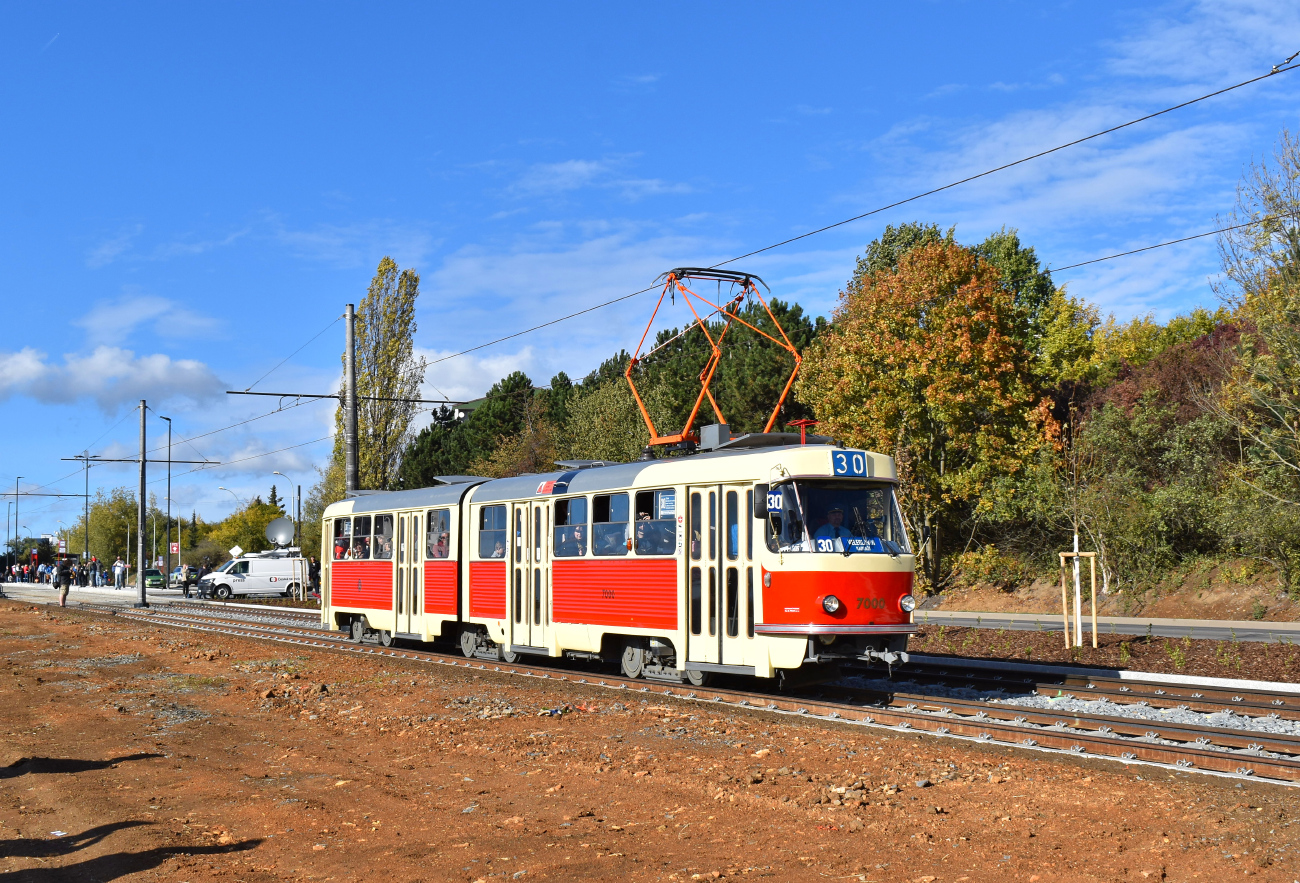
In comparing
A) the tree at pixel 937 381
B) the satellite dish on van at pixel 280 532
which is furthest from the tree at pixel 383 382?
the tree at pixel 937 381

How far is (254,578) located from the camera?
52875mm

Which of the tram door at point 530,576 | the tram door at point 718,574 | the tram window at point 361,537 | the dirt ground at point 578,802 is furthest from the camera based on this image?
the tram window at point 361,537

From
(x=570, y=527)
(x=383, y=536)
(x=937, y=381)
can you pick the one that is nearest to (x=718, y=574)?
(x=570, y=527)

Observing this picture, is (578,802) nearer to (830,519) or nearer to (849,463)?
(830,519)

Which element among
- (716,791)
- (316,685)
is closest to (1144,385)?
(316,685)

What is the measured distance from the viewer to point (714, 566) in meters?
14.3

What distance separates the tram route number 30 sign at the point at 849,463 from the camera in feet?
45.1

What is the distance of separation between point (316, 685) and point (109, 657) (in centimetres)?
773

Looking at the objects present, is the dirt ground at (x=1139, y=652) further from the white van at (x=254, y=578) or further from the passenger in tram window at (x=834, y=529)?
the white van at (x=254, y=578)

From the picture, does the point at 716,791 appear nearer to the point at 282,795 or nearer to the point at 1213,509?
the point at 282,795

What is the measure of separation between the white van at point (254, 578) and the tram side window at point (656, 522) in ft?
133


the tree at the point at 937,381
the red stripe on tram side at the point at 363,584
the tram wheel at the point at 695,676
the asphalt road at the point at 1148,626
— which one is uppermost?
the tree at the point at 937,381

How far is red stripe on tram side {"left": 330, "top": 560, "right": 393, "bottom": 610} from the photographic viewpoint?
75.6 feet

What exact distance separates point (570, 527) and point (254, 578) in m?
39.8
